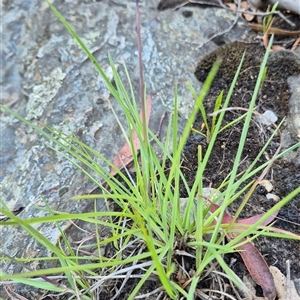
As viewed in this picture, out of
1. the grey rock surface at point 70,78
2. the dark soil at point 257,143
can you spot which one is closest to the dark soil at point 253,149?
the dark soil at point 257,143

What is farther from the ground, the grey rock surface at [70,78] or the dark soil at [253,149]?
the grey rock surface at [70,78]

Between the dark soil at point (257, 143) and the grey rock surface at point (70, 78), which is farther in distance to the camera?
the grey rock surface at point (70, 78)

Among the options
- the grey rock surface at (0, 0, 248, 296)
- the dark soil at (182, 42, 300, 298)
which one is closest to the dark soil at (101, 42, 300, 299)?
the dark soil at (182, 42, 300, 298)

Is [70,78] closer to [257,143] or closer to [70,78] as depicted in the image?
[70,78]

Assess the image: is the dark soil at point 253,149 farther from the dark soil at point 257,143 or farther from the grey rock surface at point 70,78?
the grey rock surface at point 70,78

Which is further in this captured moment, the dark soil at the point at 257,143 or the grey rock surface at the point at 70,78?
the grey rock surface at the point at 70,78

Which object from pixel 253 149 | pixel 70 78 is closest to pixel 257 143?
pixel 253 149

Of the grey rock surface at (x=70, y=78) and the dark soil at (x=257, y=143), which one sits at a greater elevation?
the grey rock surface at (x=70, y=78)

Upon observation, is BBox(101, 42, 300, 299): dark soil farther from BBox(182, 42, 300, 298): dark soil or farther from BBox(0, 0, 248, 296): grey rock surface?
BBox(0, 0, 248, 296): grey rock surface

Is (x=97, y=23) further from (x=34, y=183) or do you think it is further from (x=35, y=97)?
(x=34, y=183)
